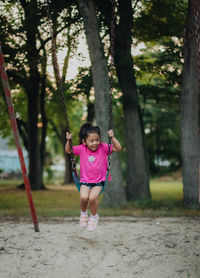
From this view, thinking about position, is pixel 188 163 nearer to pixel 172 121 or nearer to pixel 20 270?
pixel 20 270

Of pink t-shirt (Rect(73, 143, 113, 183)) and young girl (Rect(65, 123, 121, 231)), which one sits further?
pink t-shirt (Rect(73, 143, 113, 183))

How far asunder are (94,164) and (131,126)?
23.0 ft

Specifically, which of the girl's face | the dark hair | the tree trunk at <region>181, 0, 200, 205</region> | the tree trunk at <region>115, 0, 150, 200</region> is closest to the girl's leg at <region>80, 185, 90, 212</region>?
the girl's face

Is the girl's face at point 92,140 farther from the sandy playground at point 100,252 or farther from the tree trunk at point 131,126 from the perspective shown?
the tree trunk at point 131,126

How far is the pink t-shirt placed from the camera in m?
5.75

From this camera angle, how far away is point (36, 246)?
6.43 metres

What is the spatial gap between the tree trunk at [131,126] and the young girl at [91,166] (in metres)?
6.68

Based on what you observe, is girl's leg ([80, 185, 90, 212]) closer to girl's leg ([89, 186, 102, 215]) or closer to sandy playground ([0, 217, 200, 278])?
girl's leg ([89, 186, 102, 215])

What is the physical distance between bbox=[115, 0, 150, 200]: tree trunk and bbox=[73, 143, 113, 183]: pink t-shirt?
668cm

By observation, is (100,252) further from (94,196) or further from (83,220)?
(94,196)

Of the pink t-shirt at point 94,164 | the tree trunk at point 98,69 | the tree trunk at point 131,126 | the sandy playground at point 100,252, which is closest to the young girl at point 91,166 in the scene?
the pink t-shirt at point 94,164

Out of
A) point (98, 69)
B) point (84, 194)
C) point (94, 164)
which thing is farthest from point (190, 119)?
point (84, 194)

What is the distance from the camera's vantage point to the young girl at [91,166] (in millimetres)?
5633

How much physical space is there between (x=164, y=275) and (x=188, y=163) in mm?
5395
